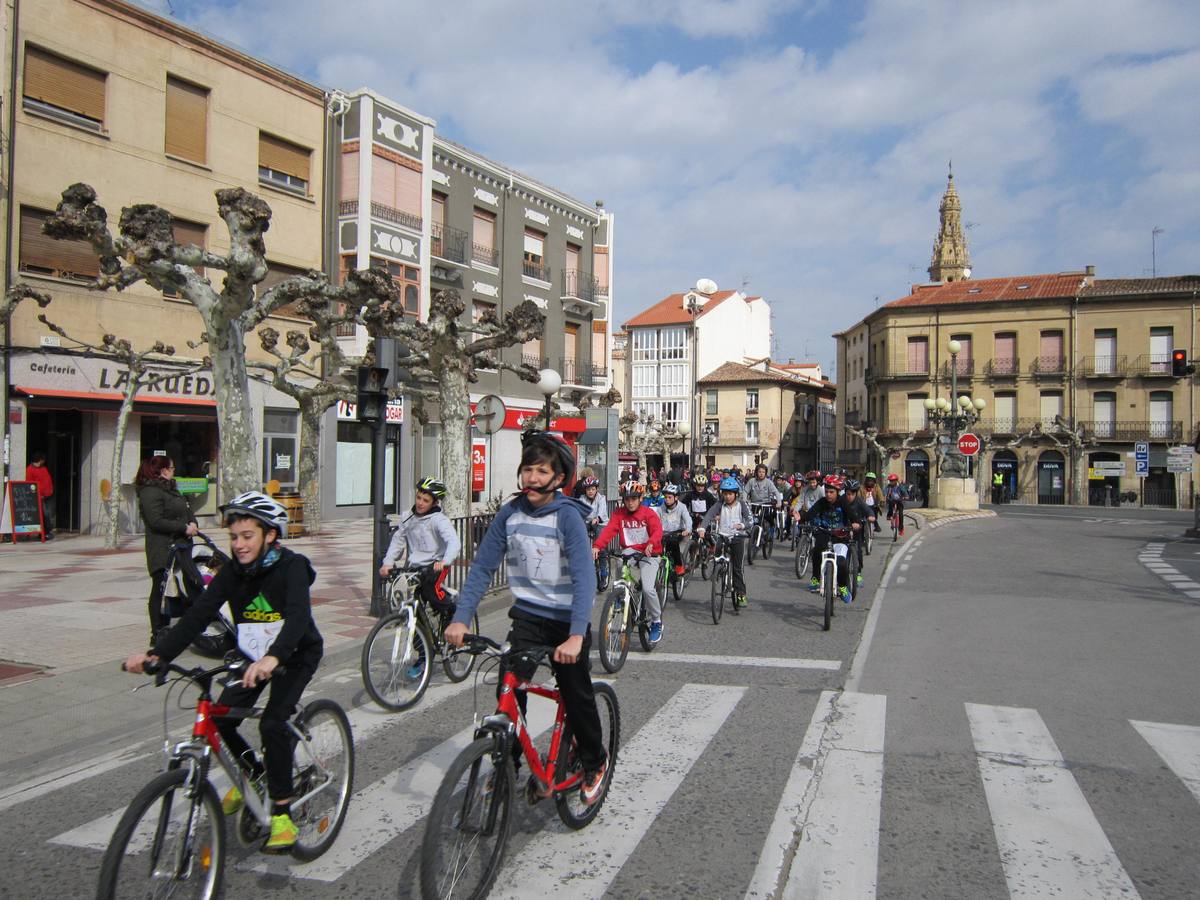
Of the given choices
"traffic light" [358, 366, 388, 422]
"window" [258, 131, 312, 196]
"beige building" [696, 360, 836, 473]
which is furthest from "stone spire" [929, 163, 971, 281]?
"traffic light" [358, 366, 388, 422]

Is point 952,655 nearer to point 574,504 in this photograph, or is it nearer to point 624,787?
point 624,787

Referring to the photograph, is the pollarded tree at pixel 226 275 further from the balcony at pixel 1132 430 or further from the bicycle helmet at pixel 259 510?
the balcony at pixel 1132 430

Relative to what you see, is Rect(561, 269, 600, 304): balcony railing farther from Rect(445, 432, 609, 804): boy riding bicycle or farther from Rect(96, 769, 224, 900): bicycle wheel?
Rect(96, 769, 224, 900): bicycle wheel

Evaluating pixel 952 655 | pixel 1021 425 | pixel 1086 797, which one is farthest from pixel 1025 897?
pixel 1021 425

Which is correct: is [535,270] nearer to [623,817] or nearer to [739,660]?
[739,660]

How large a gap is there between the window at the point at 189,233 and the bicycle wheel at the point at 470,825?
64.0 feet

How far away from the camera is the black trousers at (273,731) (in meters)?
3.66

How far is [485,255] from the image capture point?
101 ft

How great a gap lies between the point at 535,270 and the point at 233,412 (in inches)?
979

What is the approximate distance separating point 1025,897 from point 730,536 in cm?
712

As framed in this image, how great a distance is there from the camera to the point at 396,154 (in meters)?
26.0

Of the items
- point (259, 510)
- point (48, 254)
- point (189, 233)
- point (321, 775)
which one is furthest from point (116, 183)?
point (321, 775)

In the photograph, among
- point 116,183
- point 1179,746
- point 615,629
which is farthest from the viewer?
point 116,183

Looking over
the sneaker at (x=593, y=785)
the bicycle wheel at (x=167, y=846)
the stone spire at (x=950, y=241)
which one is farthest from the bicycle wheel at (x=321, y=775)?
the stone spire at (x=950, y=241)
